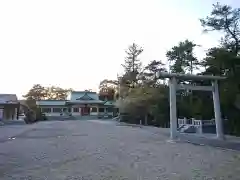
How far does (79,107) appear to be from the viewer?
6444cm

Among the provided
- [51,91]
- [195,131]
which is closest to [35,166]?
[195,131]

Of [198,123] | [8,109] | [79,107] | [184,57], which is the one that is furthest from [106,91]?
[198,123]

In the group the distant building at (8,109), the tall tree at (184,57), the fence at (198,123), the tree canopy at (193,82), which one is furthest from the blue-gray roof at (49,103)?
the fence at (198,123)

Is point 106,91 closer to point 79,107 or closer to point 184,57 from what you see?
point 79,107

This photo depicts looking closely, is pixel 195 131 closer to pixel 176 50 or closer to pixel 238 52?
pixel 238 52

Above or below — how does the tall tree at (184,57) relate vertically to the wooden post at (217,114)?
above

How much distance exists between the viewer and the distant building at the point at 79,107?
6367 cm

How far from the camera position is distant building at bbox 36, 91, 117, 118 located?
6367 centimetres

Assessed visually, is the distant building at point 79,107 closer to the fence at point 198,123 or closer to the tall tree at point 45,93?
the tall tree at point 45,93

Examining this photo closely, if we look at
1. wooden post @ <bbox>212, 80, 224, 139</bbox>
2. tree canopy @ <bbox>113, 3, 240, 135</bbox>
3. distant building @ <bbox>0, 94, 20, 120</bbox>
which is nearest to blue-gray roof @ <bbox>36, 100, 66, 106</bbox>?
distant building @ <bbox>0, 94, 20, 120</bbox>

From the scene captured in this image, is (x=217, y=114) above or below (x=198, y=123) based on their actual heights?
above

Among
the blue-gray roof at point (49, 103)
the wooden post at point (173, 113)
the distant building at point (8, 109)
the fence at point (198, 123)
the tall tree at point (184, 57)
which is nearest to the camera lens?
the wooden post at point (173, 113)

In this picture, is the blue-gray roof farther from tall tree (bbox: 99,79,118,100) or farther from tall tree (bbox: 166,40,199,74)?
tall tree (bbox: 166,40,199,74)

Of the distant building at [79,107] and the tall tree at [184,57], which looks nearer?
the tall tree at [184,57]
